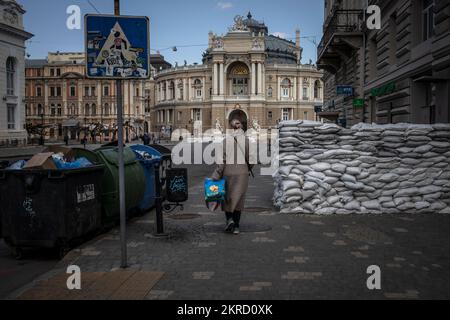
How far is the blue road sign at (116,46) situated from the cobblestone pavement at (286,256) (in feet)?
7.67

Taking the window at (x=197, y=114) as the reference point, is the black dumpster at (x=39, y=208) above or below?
below

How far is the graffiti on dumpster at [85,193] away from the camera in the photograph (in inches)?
282

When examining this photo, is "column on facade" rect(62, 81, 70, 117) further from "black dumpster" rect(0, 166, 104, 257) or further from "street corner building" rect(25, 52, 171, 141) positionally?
"black dumpster" rect(0, 166, 104, 257)

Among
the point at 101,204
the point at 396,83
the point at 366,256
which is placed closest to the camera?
the point at 366,256

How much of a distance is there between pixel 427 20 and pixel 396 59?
255 cm

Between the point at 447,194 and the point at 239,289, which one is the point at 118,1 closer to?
the point at 239,289

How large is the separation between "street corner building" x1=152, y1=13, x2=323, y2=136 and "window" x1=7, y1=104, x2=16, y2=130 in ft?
161

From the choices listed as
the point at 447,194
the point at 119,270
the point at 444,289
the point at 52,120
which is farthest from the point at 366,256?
the point at 52,120

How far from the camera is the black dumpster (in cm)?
677

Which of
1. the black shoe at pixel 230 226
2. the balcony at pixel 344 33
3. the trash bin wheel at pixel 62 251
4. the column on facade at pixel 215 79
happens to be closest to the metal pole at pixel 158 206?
the black shoe at pixel 230 226

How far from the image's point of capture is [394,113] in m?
17.0

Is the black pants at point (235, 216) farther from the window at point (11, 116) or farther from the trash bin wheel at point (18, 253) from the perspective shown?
the window at point (11, 116)
